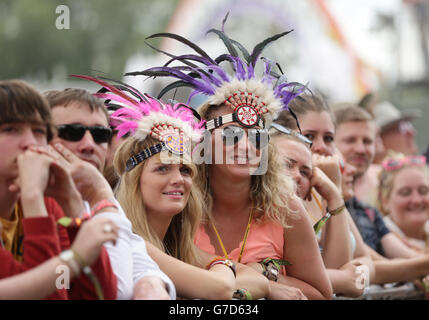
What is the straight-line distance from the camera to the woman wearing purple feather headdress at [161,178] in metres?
3.51

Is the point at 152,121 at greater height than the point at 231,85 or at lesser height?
lesser

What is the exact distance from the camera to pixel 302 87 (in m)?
4.21

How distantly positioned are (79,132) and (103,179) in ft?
3.47

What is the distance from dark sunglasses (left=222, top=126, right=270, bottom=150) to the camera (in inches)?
149

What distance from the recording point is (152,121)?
11.7 feet

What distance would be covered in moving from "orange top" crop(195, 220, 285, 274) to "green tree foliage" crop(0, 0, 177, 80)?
2466 centimetres

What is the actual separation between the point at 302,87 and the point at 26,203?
90.7 inches

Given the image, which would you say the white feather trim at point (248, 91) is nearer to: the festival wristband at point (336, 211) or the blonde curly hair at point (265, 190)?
the blonde curly hair at point (265, 190)

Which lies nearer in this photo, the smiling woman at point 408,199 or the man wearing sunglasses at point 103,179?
the man wearing sunglasses at point 103,179

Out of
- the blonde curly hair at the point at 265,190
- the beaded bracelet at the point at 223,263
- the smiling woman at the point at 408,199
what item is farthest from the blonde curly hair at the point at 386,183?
the beaded bracelet at the point at 223,263

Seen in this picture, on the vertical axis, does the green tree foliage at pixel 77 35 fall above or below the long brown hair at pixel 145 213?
above

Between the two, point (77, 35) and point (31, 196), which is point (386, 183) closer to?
point (31, 196)

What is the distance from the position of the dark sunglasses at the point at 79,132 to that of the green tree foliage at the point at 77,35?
24.3 meters

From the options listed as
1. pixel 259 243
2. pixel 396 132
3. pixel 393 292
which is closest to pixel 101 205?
pixel 259 243
